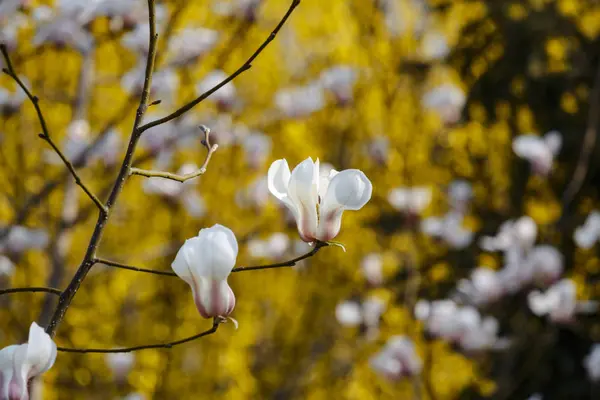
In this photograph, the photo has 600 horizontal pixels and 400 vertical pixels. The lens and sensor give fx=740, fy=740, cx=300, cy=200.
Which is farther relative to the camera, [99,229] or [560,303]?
[560,303]

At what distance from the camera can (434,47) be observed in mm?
3668

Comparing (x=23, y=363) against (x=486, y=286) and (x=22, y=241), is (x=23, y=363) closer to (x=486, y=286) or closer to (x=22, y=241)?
(x=22, y=241)

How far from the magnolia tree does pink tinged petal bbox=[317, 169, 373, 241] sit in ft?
4.71

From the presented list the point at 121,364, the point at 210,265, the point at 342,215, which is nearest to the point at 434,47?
the point at 342,215

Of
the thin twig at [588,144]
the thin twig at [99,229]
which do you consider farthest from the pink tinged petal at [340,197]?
the thin twig at [588,144]

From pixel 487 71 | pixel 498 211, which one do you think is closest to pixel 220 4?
pixel 487 71

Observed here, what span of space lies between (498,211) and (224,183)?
136 centimetres

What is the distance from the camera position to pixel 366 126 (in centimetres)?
407

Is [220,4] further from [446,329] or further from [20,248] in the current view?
[446,329]

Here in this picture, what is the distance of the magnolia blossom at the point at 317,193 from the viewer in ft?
2.80

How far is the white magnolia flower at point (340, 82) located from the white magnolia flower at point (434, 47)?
0.53m

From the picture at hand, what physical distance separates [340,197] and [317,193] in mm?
38

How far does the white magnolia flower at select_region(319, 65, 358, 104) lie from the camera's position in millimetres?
3271

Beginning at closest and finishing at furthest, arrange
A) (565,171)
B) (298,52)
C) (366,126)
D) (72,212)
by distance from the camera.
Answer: (72,212)
(565,171)
(366,126)
(298,52)
